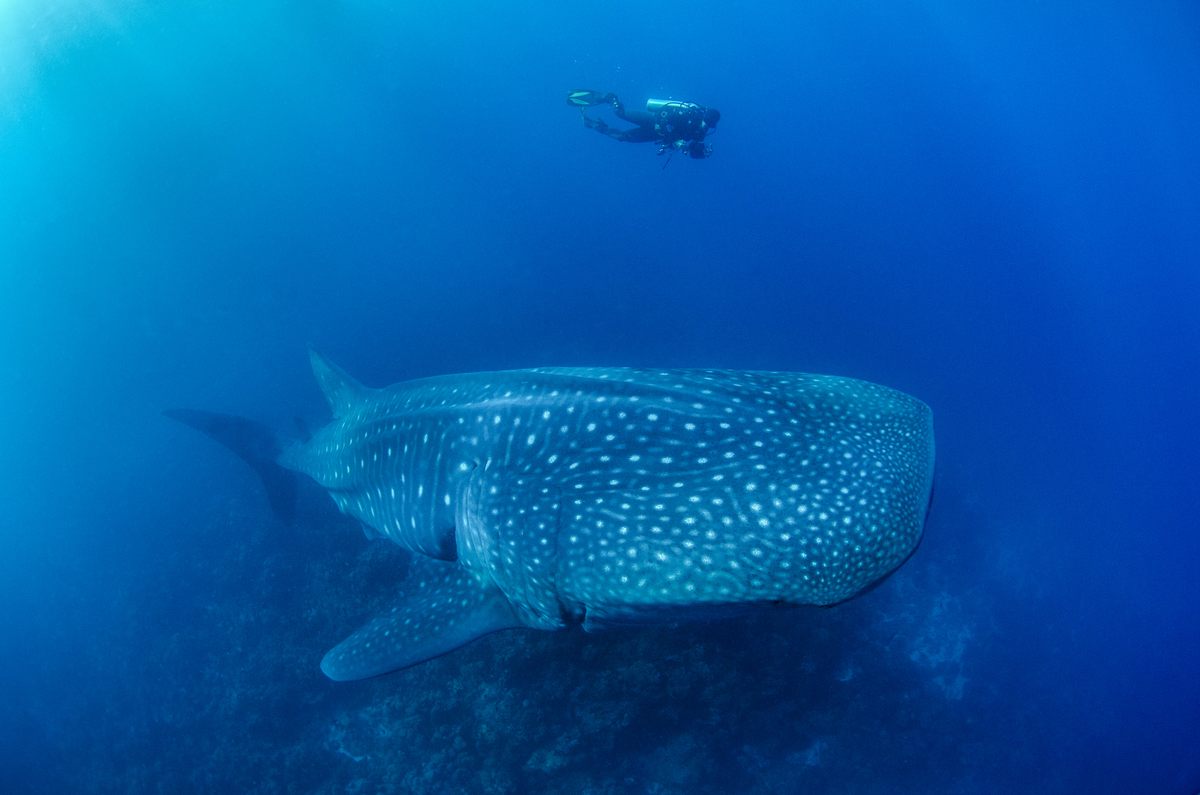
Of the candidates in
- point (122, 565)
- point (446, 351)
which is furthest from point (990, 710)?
point (122, 565)

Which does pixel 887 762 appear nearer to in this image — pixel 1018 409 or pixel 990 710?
pixel 990 710

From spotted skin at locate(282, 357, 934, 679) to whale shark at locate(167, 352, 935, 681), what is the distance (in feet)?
0.03

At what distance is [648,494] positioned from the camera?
2953 mm

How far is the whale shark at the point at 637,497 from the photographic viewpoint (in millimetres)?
2583

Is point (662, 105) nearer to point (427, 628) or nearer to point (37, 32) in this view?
point (427, 628)

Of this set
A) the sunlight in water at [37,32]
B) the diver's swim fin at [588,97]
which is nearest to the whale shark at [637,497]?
the diver's swim fin at [588,97]

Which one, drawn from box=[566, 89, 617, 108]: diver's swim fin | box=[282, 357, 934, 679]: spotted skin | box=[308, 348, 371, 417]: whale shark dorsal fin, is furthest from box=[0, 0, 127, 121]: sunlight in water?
box=[282, 357, 934, 679]: spotted skin

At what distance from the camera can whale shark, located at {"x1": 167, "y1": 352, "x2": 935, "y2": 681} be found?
2583 millimetres

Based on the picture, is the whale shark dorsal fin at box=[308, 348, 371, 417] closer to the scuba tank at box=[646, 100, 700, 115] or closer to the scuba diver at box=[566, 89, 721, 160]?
the scuba diver at box=[566, 89, 721, 160]

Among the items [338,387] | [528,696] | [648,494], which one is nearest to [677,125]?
[338,387]

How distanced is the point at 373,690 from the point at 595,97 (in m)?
16.4

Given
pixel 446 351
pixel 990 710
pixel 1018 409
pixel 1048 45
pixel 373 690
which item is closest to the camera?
pixel 373 690

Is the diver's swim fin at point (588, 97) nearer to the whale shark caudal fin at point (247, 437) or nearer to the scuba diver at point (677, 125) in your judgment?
the scuba diver at point (677, 125)

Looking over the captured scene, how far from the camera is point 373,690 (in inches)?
311
